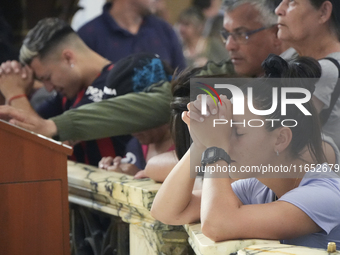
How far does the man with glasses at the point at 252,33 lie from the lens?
2.15 metres

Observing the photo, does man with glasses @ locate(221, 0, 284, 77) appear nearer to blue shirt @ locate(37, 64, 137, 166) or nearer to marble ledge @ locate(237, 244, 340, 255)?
blue shirt @ locate(37, 64, 137, 166)

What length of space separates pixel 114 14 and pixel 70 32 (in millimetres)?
831

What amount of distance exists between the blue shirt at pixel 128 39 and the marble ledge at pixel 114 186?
1360 millimetres

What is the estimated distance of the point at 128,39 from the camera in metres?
3.36

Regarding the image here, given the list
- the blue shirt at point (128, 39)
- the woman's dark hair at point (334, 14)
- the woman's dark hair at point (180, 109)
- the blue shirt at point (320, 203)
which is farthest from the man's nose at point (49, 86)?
the blue shirt at point (320, 203)

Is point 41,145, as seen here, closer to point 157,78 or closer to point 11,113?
point 11,113

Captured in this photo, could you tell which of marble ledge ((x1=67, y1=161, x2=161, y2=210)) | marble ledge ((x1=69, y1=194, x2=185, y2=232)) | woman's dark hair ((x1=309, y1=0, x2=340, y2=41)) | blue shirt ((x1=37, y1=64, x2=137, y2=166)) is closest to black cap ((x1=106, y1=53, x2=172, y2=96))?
blue shirt ((x1=37, y1=64, x2=137, y2=166))

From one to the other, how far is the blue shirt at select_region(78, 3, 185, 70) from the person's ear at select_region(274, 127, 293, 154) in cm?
199

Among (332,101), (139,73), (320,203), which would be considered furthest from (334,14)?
(139,73)

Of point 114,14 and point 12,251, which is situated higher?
point 114,14

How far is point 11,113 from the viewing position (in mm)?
2029

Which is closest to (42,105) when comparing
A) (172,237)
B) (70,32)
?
(70,32)

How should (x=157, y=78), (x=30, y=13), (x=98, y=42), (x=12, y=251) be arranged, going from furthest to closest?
(x=30, y=13) → (x=98, y=42) → (x=157, y=78) → (x=12, y=251)

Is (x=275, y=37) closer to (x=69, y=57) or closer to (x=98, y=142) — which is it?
(x=98, y=142)
